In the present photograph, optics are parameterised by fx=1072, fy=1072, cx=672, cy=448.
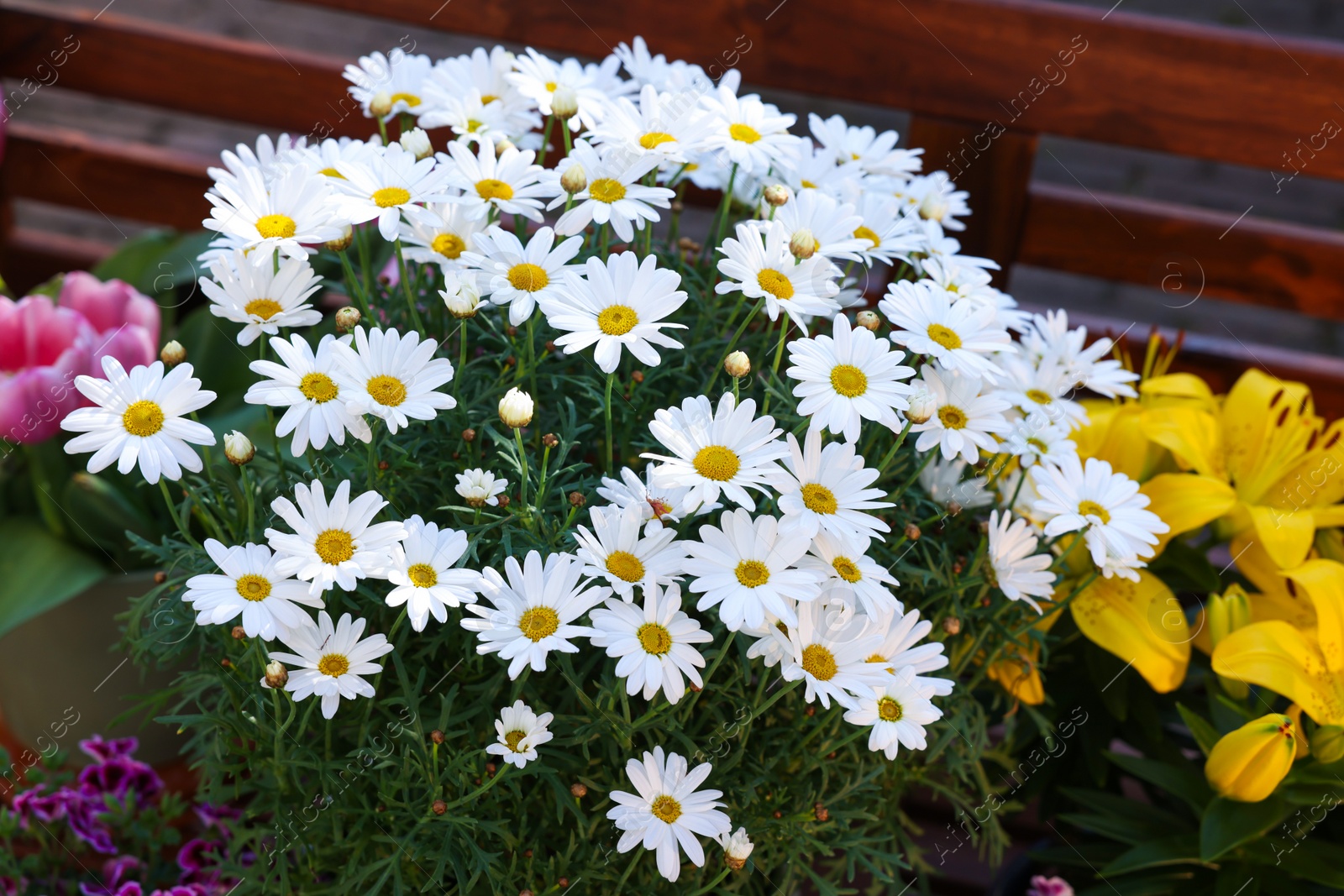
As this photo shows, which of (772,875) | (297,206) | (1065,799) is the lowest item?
(772,875)

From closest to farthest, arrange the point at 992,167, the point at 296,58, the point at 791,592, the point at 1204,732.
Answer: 1. the point at 791,592
2. the point at 1204,732
3. the point at 992,167
4. the point at 296,58

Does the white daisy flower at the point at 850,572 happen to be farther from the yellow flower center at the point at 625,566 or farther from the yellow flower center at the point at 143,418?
the yellow flower center at the point at 143,418

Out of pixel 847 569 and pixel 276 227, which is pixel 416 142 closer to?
pixel 276 227

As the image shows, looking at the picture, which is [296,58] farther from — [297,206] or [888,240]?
[888,240]

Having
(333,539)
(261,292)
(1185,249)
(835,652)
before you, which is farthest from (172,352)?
(1185,249)

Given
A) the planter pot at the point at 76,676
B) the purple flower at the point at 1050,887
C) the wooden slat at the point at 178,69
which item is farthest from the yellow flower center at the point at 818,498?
the wooden slat at the point at 178,69

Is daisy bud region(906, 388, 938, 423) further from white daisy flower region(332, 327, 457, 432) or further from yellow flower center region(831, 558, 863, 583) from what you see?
white daisy flower region(332, 327, 457, 432)

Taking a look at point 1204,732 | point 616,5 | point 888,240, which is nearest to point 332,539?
point 888,240
